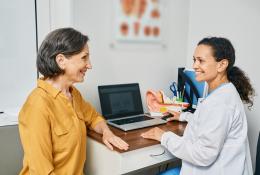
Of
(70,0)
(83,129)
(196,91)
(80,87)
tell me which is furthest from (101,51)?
(196,91)

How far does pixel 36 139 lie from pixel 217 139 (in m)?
0.77

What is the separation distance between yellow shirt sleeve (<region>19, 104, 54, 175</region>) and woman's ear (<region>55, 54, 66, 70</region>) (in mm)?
224

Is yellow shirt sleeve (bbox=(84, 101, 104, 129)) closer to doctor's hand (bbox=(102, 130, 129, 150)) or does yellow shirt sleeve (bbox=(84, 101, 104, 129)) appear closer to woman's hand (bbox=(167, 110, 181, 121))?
doctor's hand (bbox=(102, 130, 129, 150))

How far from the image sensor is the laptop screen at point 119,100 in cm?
179

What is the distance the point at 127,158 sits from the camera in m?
1.33

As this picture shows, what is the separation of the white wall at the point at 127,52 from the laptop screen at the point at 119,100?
0.36 feet

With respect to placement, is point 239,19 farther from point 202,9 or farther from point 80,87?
point 80,87

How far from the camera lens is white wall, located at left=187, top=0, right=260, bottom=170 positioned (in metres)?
1.95

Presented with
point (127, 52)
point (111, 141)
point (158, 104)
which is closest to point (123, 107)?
point (158, 104)

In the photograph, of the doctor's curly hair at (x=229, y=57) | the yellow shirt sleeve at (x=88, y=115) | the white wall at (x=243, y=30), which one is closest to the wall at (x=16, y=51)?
the yellow shirt sleeve at (x=88, y=115)

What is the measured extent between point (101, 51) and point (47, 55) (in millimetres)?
649

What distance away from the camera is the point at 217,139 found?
120 centimetres

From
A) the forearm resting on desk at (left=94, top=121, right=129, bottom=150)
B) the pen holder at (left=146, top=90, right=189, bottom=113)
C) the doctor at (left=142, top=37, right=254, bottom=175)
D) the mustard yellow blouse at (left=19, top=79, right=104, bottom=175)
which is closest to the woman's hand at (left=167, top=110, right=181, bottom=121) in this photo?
the pen holder at (left=146, top=90, right=189, bottom=113)

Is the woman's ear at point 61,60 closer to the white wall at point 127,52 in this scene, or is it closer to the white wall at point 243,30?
the white wall at point 127,52
